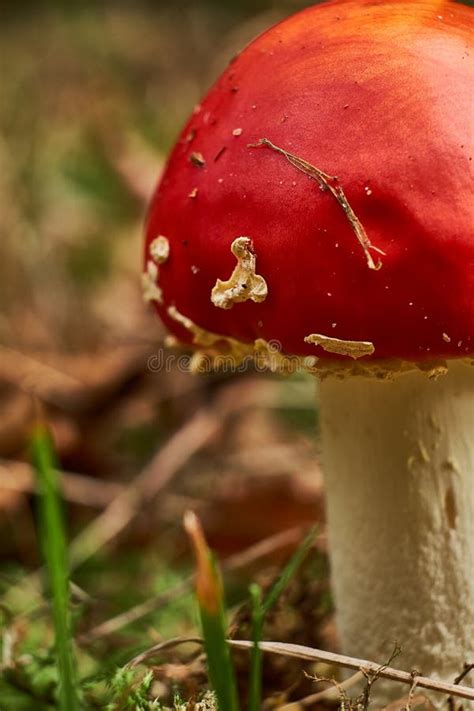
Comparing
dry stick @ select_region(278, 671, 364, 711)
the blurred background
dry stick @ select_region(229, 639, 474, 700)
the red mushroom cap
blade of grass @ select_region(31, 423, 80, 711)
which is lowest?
the blurred background

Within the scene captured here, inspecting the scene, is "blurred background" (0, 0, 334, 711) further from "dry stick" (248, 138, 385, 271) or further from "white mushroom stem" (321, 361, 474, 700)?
"dry stick" (248, 138, 385, 271)

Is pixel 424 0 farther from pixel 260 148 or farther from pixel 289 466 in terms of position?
pixel 289 466

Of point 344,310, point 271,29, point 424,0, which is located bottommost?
point 344,310

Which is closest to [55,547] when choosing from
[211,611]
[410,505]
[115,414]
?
[211,611]

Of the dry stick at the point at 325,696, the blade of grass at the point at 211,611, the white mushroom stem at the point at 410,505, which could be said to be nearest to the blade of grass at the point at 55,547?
the blade of grass at the point at 211,611

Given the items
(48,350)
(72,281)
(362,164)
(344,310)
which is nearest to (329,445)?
(344,310)

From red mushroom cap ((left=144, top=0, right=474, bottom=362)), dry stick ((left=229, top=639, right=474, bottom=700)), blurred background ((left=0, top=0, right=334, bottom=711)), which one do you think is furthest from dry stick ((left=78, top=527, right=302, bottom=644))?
red mushroom cap ((left=144, top=0, right=474, bottom=362))
